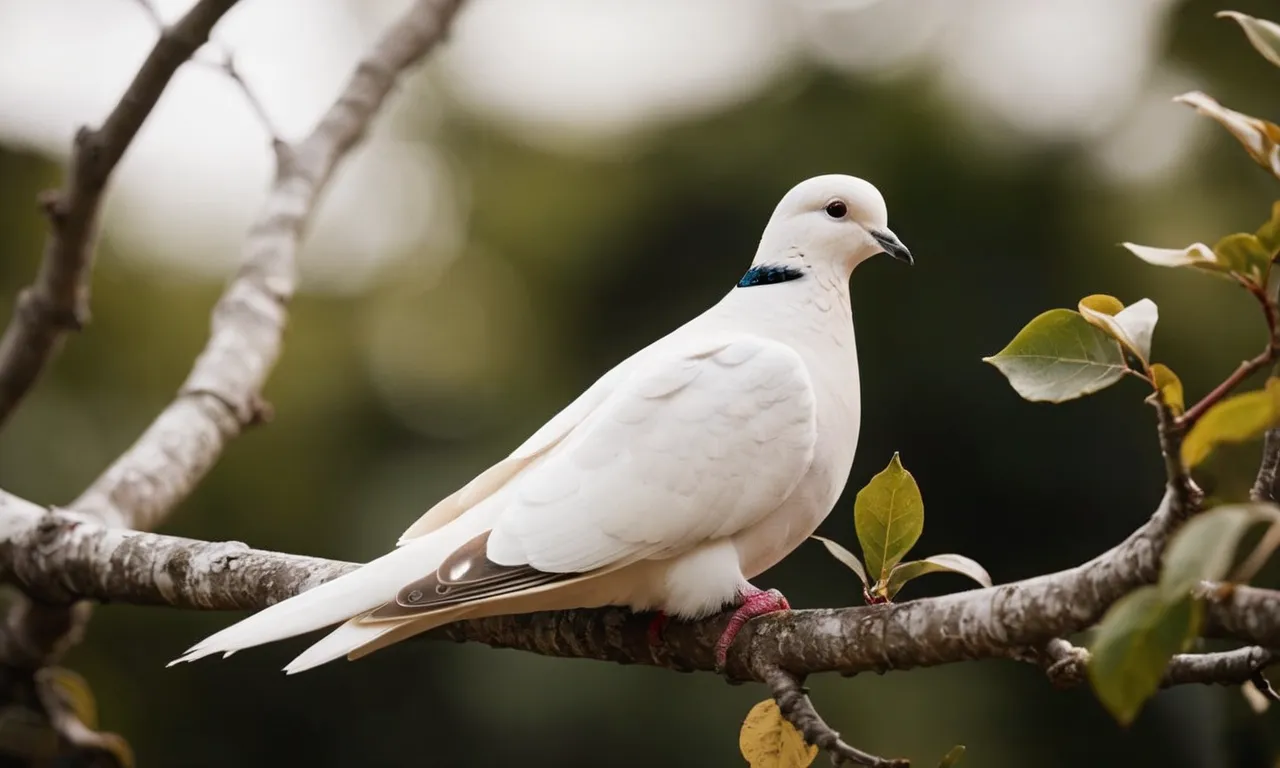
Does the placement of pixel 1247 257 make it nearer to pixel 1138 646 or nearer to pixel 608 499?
pixel 1138 646

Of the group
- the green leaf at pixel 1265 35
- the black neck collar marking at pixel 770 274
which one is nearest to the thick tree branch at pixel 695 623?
the green leaf at pixel 1265 35

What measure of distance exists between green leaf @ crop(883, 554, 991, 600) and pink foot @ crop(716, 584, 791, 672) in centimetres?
20

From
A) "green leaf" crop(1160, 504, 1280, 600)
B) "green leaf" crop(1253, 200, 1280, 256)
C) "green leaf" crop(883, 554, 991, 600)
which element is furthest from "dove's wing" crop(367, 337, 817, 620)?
"green leaf" crop(1160, 504, 1280, 600)

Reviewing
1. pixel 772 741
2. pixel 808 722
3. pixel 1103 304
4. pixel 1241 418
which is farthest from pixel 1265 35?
pixel 772 741

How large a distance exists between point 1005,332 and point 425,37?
6.22 meters

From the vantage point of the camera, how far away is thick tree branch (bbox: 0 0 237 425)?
2580 mm

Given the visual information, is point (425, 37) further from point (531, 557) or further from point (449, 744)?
point (449, 744)

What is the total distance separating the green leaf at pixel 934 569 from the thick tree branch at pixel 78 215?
65.4 inches

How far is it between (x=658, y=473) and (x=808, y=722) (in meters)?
0.74

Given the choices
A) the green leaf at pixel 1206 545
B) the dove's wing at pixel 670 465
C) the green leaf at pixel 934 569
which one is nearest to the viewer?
the green leaf at pixel 1206 545

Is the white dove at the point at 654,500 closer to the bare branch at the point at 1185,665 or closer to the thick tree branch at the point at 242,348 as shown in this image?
the bare branch at the point at 1185,665

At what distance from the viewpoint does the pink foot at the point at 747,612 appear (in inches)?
88.1

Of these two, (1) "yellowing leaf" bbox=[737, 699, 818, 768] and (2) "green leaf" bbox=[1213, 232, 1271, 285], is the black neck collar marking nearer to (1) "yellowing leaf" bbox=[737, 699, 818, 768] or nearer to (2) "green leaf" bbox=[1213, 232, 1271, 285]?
(1) "yellowing leaf" bbox=[737, 699, 818, 768]

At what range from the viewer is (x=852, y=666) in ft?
6.28
